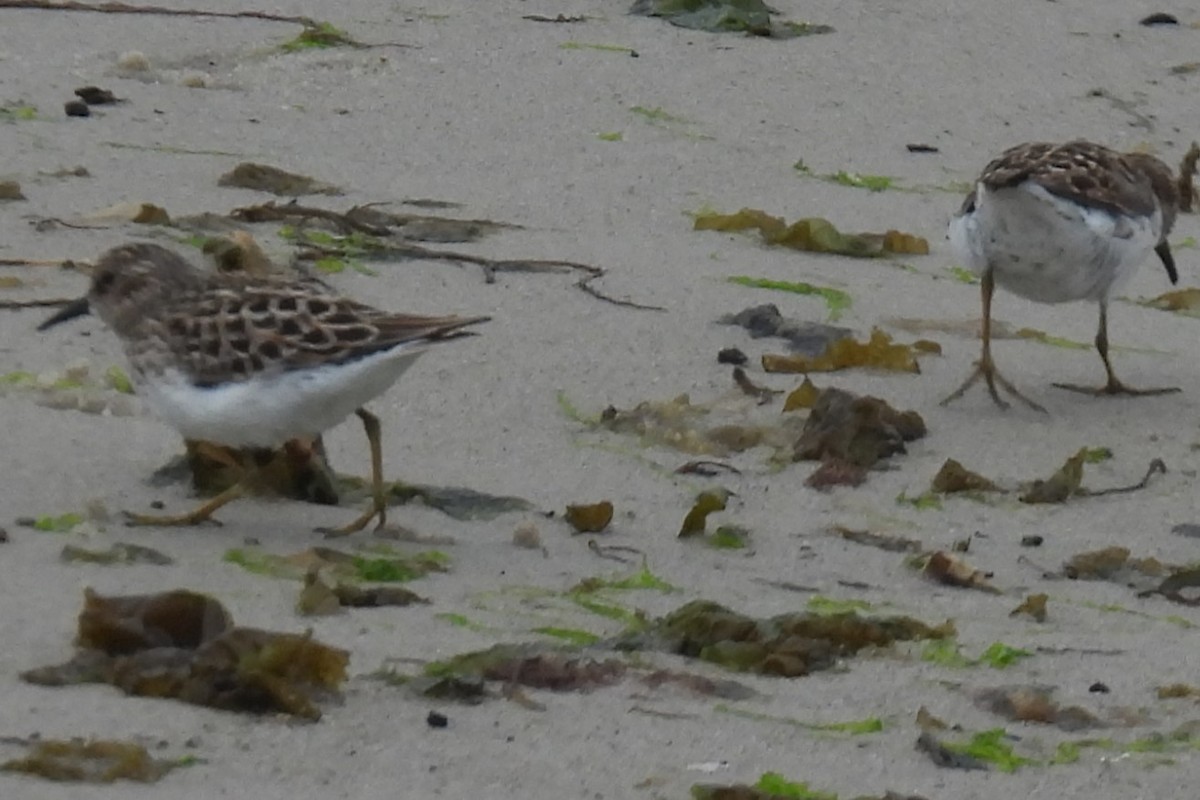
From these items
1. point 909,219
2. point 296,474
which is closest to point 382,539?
point 296,474

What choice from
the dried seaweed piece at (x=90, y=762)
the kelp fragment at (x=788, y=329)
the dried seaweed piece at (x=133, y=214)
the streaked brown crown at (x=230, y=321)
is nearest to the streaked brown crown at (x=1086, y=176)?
the kelp fragment at (x=788, y=329)

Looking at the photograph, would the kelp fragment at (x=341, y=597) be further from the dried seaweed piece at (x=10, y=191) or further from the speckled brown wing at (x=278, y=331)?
the dried seaweed piece at (x=10, y=191)

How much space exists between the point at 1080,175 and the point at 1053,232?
0.20m

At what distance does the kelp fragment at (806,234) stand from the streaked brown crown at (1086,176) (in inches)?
26.8

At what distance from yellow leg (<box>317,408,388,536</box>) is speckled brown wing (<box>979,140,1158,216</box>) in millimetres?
2405

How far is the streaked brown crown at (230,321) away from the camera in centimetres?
570

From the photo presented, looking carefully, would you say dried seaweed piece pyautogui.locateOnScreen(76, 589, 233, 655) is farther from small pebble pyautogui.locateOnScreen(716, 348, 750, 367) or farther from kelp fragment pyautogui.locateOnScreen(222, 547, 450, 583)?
small pebble pyautogui.locateOnScreen(716, 348, 750, 367)

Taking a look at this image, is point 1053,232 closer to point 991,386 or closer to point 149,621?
point 991,386

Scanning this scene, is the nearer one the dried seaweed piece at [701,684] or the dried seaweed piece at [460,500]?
the dried seaweed piece at [701,684]

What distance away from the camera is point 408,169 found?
853 cm

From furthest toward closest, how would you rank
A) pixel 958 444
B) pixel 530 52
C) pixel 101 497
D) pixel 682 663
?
1. pixel 530 52
2. pixel 958 444
3. pixel 101 497
4. pixel 682 663

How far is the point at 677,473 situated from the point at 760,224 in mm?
2090

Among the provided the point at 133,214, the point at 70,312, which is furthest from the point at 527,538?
the point at 133,214

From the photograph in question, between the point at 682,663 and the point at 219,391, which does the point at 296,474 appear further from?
the point at 682,663
